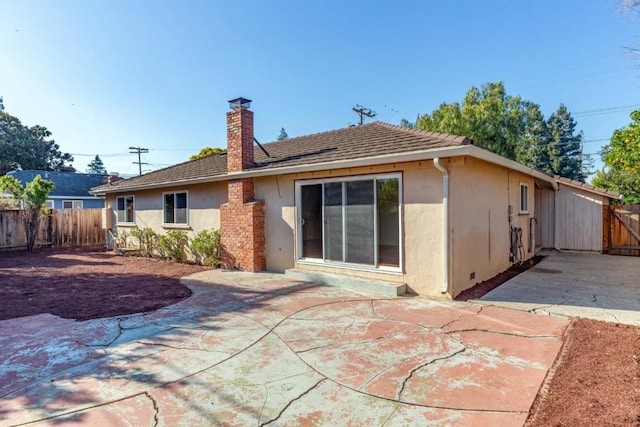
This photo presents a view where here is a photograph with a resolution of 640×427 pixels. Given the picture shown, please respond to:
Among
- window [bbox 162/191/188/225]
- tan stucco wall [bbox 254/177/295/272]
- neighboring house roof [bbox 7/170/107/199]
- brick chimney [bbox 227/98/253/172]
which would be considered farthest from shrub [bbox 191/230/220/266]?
neighboring house roof [bbox 7/170/107/199]

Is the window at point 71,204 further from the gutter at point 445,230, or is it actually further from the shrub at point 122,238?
the gutter at point 445,230

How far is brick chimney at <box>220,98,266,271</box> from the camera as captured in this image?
8.98m

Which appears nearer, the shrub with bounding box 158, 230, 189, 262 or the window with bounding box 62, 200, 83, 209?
the shrub with bounding box 158, 230, 189, 262

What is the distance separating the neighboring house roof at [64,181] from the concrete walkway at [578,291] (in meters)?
29.7

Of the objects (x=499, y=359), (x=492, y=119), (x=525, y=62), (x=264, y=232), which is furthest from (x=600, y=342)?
(x=492, y=119)

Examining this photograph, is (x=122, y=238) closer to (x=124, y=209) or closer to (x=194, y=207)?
(x=124, y=209)

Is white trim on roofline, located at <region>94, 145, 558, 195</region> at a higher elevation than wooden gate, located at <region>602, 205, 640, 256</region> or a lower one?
higher

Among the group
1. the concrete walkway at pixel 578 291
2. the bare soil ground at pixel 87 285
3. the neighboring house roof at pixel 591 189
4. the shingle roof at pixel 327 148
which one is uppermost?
the shingle roof at pixel 327 148

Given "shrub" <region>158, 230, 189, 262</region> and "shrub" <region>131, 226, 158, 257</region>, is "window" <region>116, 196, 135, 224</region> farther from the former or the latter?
"shrub" <region>158, 230, 189, 262</region>

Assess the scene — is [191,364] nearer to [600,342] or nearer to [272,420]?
[272,420]

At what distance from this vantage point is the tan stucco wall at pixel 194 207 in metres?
10.3

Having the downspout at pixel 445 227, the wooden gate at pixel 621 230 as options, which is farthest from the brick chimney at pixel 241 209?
the wooden gate at pixel 621 230

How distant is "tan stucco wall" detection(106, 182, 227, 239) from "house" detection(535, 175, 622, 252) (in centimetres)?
1142

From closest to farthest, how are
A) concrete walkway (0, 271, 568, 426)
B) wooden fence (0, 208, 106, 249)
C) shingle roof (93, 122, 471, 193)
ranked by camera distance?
concrete walkway (0, 271, 568, 426), shingle roof (93, 122, 471, 193), wooden fence (0, 208, 106, 249)
